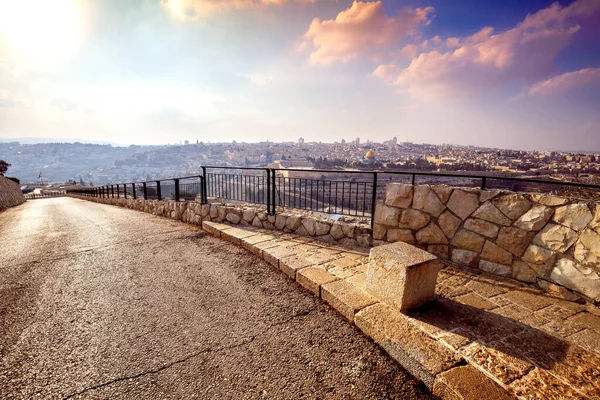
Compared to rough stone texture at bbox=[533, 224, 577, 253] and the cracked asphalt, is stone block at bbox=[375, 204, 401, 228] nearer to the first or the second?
rough stone texture at bbox=[533, 224, 577, 253]

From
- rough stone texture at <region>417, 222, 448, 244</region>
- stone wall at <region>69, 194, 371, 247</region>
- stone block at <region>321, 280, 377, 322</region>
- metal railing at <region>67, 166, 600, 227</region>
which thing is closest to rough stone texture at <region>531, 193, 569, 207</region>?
metal railing at <region>67, 166, 600, 227</region>

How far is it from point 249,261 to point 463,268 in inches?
131

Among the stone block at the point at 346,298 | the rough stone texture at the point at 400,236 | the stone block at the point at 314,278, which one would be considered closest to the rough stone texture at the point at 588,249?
the rough stone texture at the point at 400,236

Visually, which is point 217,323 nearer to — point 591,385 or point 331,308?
point 331,308

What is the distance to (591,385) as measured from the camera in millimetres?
1930

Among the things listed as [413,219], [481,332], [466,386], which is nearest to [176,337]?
[466,386]

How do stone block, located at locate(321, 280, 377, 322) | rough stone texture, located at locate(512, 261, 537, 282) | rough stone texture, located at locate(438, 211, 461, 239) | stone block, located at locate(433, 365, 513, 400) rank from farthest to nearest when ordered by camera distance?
rough stone texture, located at locate(438, 211, 461, 239)
rough stone texture, located at locate(512, 261, 537, 282)
stone block, located at locate(321, 280, 377, 322)
stone block, located at locate(433, 365, 513, 400)

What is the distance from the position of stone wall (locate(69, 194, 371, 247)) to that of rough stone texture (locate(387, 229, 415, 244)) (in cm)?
37

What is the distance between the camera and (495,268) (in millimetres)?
3768

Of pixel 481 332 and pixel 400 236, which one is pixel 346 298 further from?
pixel 400 236

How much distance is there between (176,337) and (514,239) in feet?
13.9

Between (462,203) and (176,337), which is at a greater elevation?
(462,203)

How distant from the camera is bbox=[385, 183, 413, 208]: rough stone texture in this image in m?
4.52

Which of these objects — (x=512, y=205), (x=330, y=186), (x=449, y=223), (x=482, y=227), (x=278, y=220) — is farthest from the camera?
(x=278, y=220)
